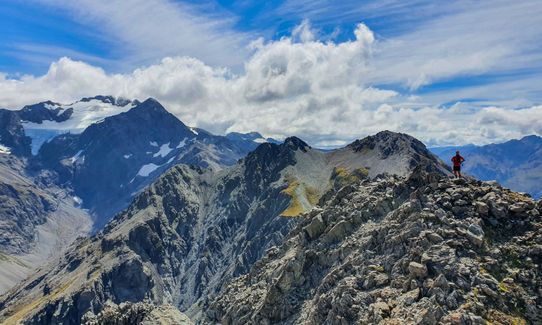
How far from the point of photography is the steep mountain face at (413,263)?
4359 centimetres

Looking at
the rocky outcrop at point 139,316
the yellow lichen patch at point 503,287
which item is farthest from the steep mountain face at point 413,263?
the rocky outcrop at point 139,316

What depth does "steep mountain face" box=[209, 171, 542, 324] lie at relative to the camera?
143ft

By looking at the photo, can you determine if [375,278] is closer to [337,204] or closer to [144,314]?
[337,204]

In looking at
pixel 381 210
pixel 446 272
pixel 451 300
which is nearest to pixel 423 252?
pixel 446 272

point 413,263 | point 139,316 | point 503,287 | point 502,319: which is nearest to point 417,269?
point 413,263

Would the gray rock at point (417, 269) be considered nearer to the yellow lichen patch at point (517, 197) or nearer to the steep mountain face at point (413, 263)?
the steep mountain face at point (413, 263)

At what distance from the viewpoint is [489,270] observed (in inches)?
1825

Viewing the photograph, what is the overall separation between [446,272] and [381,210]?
20511mm

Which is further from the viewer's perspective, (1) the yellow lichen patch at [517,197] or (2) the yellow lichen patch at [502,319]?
(1) the yellow lichen patch at [517,197]

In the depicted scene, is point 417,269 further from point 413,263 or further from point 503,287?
point 503,287

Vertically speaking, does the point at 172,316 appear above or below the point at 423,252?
below

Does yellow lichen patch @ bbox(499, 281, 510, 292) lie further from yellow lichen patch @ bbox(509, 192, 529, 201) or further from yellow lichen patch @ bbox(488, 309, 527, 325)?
yellow lichen patch @ bbox(509, 192, 529, 201)

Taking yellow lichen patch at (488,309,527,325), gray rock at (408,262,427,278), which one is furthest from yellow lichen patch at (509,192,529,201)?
yellow lichen patch at (488,309,527,325)

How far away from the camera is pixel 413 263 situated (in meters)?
48.1
